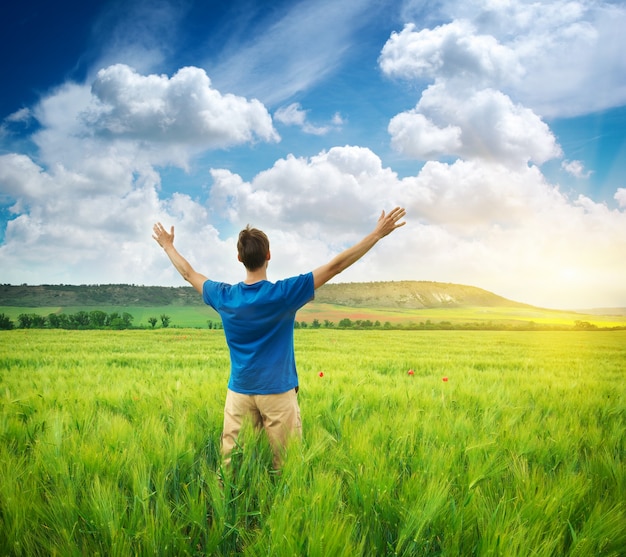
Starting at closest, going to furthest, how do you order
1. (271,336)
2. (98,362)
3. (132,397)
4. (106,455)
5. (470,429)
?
(106,455)
(271,336)
(470,429)
(132,397)
(98,362)

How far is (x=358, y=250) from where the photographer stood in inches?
116

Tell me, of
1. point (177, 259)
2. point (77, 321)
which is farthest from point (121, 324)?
point (177, 259)

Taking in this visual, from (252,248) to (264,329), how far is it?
61 centimetres

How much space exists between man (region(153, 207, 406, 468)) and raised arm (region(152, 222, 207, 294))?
52 centimetres

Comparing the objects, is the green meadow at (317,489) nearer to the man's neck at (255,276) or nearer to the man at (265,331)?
the man at (265,331)

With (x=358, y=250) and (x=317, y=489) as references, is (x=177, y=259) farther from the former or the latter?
(x=317, y=489)

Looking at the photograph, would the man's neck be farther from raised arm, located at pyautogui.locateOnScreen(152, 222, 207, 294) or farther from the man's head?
raised arm, located at pyautogui.locateOnScreen(152, 222, 207, 294)

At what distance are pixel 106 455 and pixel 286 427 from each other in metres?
1.24

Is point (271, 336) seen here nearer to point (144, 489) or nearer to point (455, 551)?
point (144, 489)

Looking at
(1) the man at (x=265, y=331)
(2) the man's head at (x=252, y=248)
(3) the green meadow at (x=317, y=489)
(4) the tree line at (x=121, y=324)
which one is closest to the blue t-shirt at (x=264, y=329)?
(1) the man at (x=265, y=331)

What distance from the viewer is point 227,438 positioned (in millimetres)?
3186

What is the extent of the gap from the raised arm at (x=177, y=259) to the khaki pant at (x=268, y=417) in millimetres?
1041

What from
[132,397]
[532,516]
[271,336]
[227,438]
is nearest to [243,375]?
[271,336]

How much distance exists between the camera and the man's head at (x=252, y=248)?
3066 mm
